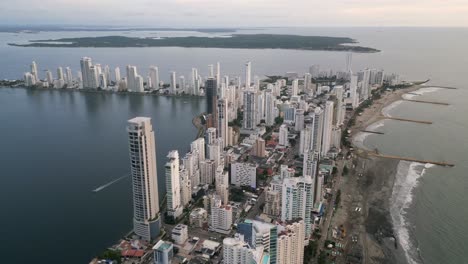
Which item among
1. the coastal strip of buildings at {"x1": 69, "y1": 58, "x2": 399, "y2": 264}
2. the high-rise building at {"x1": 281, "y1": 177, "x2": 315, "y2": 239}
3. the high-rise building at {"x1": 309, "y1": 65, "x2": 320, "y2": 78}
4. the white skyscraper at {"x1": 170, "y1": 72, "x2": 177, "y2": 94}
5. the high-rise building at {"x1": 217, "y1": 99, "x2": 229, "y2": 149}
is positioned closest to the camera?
the coastal strip of buildings at {"x1": 69, "y1": 58, "x2": 399, "y2": 264}

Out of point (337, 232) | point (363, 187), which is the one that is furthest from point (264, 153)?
point (337, 232)

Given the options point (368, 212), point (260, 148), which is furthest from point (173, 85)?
point (368, 212)

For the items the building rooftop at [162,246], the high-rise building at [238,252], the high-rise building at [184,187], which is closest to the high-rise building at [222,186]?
the high-rise building at [184,187]

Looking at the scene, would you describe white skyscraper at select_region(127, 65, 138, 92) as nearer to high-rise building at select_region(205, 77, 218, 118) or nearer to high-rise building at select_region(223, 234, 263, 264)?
high-rise building at select_region(205, 77, 218, 118)

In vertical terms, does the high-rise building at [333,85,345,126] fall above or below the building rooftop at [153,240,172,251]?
above

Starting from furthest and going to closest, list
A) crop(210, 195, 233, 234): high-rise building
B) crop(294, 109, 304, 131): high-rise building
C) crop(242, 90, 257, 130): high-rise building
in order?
crop(242, 90, 257, 130): high-rise building → crop(294, 109, 304, 131): high-rise building → crop(210, 195, 233, 234): high-rise building

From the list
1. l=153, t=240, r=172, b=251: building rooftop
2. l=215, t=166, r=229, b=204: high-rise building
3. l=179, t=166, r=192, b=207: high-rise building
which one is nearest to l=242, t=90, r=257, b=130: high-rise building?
l=215, t=166, r=229, b=204: high-rise building

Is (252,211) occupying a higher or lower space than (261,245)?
lower

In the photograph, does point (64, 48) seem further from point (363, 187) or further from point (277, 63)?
point (363, 187)
